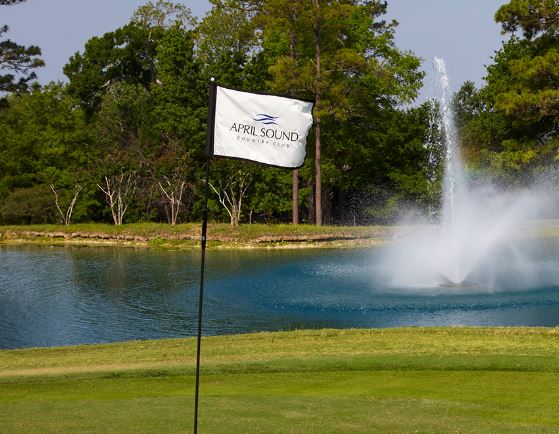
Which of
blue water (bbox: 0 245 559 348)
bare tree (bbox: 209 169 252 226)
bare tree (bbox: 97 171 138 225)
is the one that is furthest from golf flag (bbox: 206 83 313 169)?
bare tree (bbox: 97 171 138 225)

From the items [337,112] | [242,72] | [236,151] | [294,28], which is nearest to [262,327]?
[236,151]

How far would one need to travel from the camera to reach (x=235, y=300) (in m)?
26.4

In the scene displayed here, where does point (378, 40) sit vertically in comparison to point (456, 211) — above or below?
above

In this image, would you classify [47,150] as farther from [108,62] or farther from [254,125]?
[254,125]

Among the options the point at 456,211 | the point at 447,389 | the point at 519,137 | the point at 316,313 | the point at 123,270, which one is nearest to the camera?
the point at 447,389

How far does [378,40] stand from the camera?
5562cm

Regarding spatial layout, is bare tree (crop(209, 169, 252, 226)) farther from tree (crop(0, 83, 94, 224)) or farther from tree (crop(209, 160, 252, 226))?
tree (crop(0, 83, 94, 224))

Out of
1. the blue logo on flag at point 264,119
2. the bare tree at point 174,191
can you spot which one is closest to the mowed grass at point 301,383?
A: the blue logo on flag at point 264,119

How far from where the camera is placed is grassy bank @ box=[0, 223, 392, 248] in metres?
45.2

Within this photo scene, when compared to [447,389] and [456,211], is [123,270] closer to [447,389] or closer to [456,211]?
[456,211]

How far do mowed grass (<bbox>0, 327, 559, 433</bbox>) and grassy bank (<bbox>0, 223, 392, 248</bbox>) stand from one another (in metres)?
26.3

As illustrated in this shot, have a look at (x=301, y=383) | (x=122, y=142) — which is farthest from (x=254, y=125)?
(x=122, y=142)

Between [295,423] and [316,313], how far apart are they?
574 inches

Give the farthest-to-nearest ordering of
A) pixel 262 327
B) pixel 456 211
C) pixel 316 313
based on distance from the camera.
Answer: pixel 456 211
pixel 316 313
pixel 262 327
